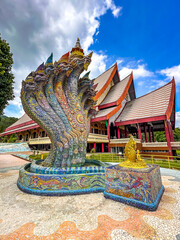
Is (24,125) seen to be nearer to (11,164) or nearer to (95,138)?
(11,164)

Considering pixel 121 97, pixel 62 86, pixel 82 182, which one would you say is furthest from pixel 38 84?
pixel 121 97

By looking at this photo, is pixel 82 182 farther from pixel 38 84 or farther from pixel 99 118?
pixel 99 118

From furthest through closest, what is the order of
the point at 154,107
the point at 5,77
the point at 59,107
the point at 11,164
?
the point at 154,107 → the point at 11,164 → the point at 5,77 → the point at 59,107

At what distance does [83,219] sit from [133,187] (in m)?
1.39

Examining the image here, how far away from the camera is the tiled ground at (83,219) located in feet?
6.51

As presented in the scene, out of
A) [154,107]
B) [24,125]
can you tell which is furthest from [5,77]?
[24,125]

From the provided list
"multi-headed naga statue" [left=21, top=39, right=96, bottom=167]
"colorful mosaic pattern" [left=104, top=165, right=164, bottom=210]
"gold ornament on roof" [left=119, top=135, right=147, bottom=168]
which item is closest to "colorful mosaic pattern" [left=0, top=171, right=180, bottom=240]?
"colorful mosaic pattern" [left=104, top=165, right=164, bottom=210]

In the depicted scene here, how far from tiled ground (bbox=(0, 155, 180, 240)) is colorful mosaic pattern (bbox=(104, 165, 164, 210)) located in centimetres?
17

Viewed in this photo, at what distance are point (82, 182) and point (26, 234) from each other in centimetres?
185

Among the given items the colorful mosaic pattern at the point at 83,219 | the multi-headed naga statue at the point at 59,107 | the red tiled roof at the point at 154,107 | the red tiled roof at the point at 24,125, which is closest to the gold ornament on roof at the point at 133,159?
the colorful mosaic pattern at the point at 83,219

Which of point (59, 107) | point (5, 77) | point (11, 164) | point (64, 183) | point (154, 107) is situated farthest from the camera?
point (154, 107)

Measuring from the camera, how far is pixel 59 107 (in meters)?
5.06

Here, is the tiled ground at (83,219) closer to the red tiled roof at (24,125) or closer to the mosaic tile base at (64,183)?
the mosaic tile base at (64,183)

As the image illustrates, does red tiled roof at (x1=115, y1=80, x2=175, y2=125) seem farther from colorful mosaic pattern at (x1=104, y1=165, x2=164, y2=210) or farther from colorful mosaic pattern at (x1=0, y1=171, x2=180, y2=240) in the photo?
colorful mosaic pattern at (x1=0, y1=171, x2=180, y2=240)
